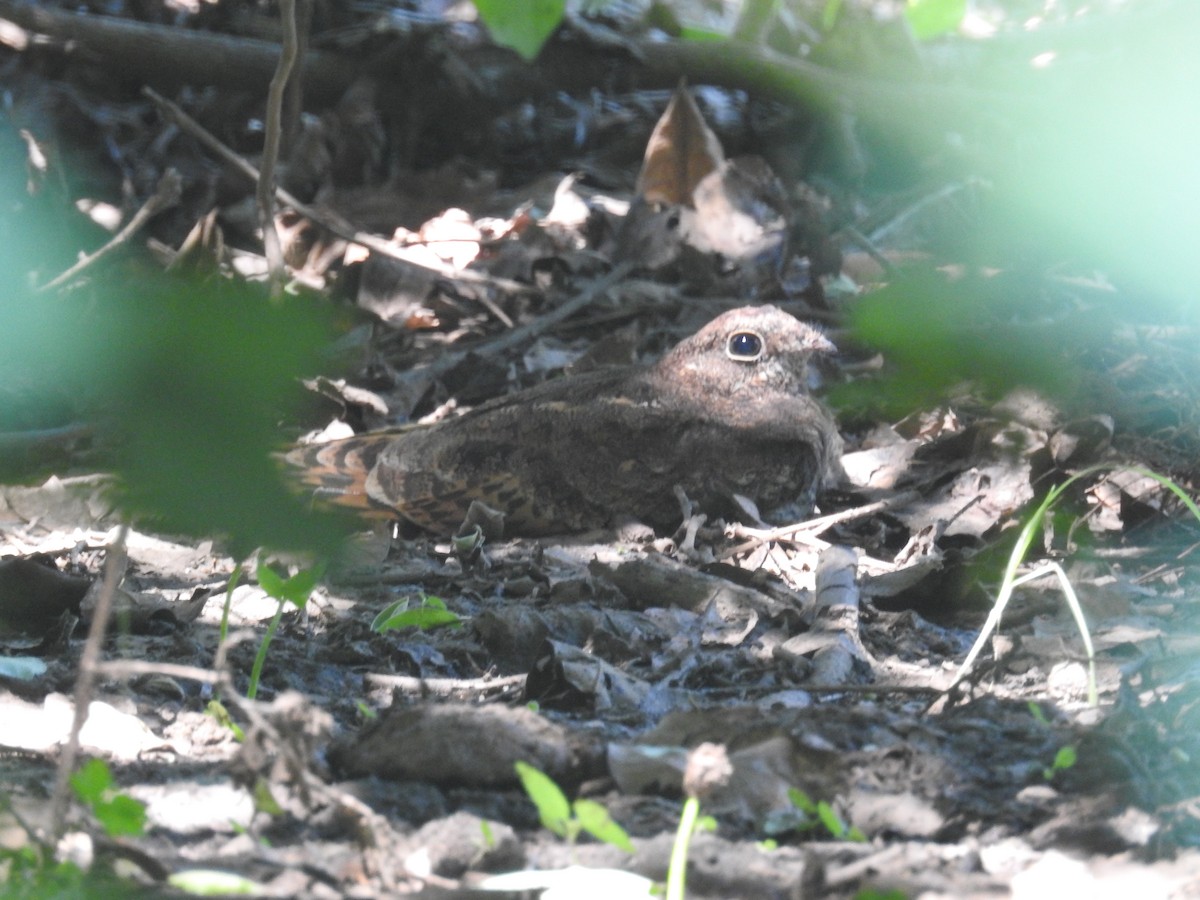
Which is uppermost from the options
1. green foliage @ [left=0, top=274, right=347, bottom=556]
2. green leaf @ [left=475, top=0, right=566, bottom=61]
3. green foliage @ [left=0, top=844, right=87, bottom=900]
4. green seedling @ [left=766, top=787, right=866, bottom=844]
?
green leaf @ [left=475, top=0, right=566, bottom=61]

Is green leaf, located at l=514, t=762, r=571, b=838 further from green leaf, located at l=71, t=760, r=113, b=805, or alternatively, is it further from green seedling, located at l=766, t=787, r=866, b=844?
green leaf, located at l=71, t=760, r=113, b=805

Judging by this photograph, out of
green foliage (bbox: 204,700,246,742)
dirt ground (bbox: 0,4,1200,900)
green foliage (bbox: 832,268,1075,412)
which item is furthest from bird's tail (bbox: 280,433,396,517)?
green foliage (bbox: 832,268,1075,412)

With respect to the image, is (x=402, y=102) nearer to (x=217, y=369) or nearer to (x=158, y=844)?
(x=158, y=844)

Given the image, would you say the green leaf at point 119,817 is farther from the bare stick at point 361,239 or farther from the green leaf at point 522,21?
the bare stick at point 361,239

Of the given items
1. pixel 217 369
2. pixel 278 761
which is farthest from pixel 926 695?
pixel 217 369

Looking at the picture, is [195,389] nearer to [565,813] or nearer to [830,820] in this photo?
[565,813]
